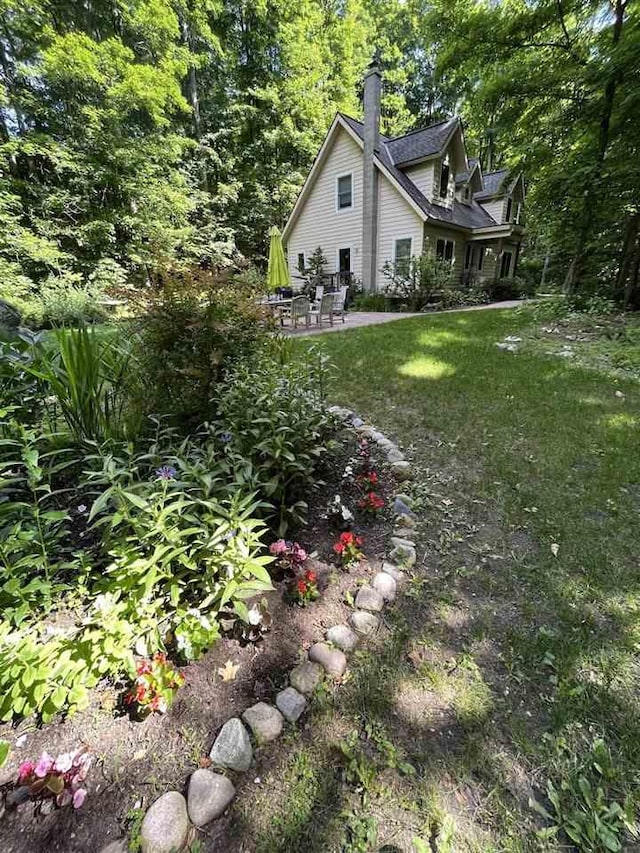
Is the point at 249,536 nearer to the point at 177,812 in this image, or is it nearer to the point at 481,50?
the point at 177,812

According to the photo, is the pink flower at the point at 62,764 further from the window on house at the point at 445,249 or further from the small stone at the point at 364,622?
the window on house at the point at 445,249

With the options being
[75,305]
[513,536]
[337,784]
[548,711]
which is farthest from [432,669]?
[75,305]

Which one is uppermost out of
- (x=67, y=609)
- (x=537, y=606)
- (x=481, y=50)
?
(x=481, y=50)

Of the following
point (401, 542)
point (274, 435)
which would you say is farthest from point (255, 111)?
point (401, 542)

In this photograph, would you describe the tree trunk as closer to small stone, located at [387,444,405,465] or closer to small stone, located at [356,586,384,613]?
small stone, located at [387,444,405,465]

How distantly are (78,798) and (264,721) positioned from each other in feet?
1.74

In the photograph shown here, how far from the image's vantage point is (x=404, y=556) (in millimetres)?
1989

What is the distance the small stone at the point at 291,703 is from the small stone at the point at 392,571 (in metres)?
0.71

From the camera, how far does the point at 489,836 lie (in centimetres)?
102

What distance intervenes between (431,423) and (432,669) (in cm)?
236

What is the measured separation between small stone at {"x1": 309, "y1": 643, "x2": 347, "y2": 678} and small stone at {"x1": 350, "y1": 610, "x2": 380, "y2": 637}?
0.46 feet

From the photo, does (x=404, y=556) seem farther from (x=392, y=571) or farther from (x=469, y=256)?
(x=469, y=256)

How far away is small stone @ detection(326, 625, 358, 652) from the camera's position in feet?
5.06

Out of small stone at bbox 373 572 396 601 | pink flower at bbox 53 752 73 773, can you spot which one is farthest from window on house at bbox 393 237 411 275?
pink flower at bbox 53 752 73 773
